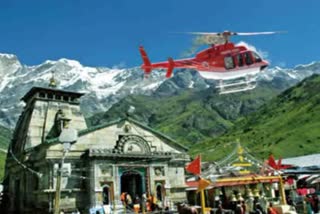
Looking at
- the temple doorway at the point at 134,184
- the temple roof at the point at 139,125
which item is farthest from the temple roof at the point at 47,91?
the temple doorway at the point at 134,184

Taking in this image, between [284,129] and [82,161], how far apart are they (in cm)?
11408

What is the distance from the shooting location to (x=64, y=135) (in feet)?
54.9

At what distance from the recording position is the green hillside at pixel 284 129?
4700 inches

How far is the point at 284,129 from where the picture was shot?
468 ft

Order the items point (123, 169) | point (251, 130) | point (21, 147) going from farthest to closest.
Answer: point (251, 130)
point (21, 147)
point (123, 169)

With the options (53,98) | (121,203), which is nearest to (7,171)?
(53,98)

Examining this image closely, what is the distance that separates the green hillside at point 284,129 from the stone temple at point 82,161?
209 feet

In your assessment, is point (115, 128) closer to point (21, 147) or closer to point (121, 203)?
point (121, 203)

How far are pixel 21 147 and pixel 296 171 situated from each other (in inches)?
1214

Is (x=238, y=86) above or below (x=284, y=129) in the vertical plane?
below

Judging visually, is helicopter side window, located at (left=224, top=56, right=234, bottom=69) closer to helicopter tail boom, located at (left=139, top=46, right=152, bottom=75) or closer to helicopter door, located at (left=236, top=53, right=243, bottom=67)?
helicopter door, located at (left=236, top=53, right=243, bottom=67)

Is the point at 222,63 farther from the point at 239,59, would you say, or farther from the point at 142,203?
the point at 142,203

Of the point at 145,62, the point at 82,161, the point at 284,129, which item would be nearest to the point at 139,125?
the point at 82,161

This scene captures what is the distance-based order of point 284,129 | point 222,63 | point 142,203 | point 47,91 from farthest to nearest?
point 284,129
point 47,91
point 142,203
point 222,63
